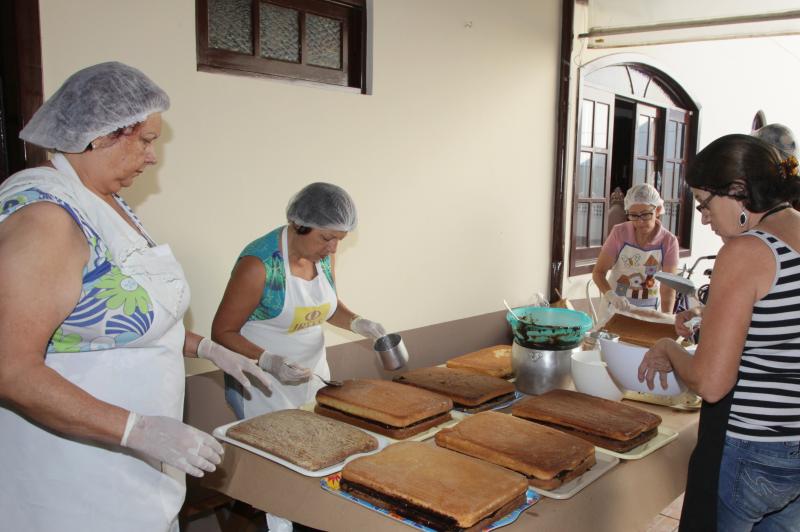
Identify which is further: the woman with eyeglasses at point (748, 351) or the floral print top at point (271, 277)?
the floral print top at point (271, 277)

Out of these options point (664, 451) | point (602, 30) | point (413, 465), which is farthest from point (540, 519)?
point (602, 30)

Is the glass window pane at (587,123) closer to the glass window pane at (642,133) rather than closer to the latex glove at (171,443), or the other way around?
the glass window pane at (642,133)

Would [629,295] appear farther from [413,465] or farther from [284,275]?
[413,465]

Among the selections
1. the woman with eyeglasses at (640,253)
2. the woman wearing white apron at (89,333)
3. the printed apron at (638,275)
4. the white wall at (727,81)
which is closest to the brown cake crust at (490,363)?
the woman wearing white apron at (89,333)

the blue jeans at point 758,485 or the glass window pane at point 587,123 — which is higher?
the glass window pane at point 587,123

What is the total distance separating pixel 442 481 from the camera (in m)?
1.42

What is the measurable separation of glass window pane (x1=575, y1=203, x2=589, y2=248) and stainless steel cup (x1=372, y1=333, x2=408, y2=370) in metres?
3.07

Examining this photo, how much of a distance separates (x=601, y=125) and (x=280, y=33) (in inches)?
120

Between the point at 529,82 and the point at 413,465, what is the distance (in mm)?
3259

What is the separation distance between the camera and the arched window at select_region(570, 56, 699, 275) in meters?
4.83

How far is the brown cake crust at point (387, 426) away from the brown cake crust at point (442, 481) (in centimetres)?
16

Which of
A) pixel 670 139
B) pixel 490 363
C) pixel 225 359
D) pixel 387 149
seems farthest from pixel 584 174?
pixel 225 359

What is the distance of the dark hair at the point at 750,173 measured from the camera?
1466 mm

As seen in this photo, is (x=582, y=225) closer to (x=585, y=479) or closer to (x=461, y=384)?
(x=461, y=384)
